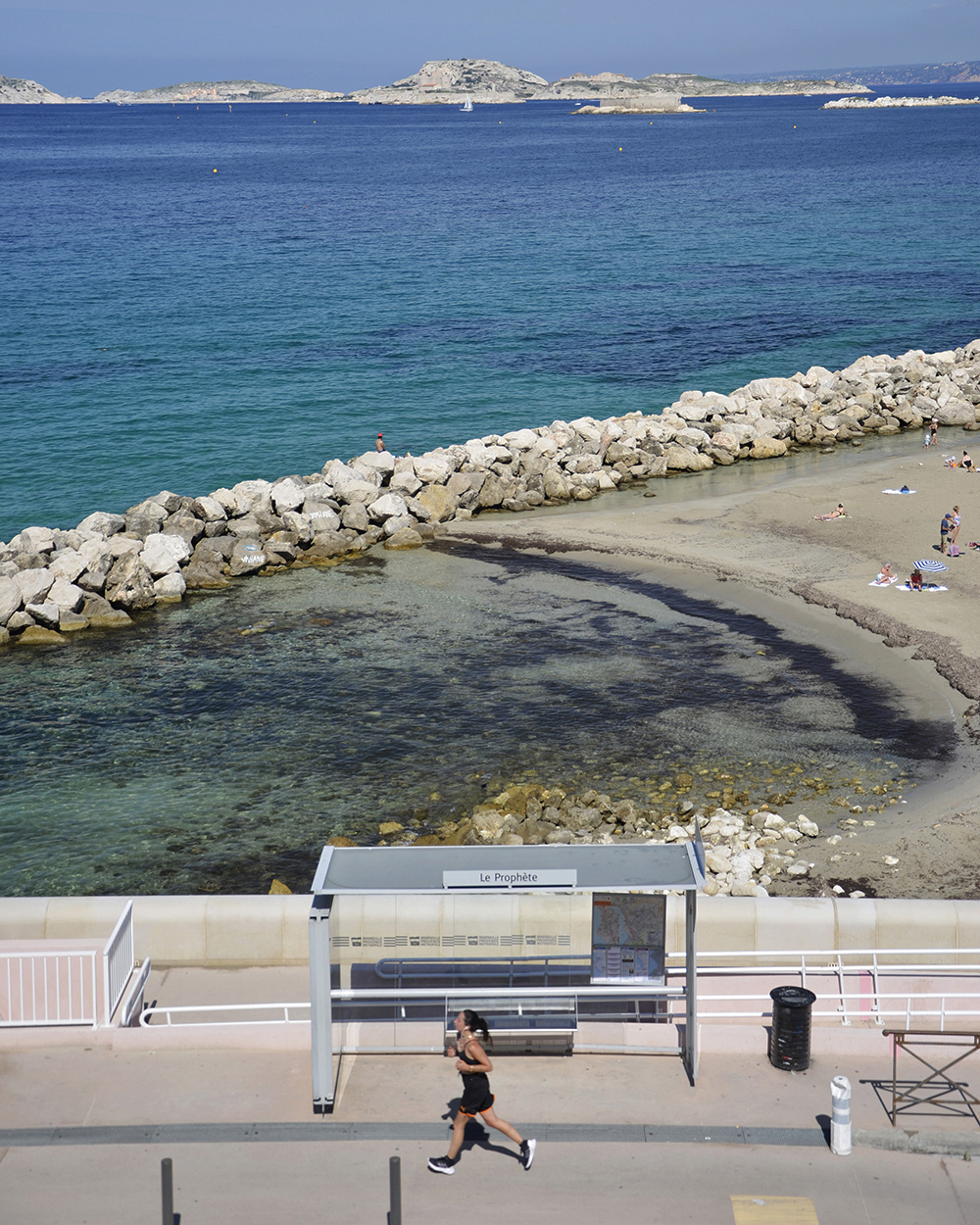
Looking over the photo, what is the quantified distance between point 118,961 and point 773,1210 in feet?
20.9

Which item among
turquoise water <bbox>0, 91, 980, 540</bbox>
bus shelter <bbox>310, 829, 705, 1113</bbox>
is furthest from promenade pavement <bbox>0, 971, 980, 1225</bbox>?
turquoise water <bbox>0, 91, 980, 540</bbox>

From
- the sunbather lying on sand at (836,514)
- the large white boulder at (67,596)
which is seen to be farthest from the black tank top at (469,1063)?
the sunbather lying on sand at (836,514)

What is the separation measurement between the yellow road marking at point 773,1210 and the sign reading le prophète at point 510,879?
8.79 feet

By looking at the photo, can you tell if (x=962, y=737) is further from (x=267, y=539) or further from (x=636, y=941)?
(x=267, y=539)

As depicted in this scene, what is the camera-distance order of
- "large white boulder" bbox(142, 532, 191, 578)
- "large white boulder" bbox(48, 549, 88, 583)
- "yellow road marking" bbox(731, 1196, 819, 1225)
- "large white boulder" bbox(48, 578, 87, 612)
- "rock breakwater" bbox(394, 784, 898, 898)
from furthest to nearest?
"large white boulder" bbox(142, 532, 191, 578) < "large white boulder" bbox(48, 549, 88, 583) < "large white boulder" bbox(48, 578, 87, 612) < "rock breakwater" bbox(394, 784, 898, 898) < "yellow road marking" bbox(731, 1196, 819, 1225)

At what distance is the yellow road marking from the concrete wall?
12.7 ft

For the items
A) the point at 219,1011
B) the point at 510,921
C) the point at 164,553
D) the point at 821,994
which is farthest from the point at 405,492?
the point at 821,994

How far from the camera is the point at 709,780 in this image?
19797 mm

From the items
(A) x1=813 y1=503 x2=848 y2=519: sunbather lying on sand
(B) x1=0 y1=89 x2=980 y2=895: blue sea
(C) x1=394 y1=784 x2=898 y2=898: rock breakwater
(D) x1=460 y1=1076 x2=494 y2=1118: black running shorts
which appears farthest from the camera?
(A) x1=813 y1=503 x2=848 y2=519: sunbather lying on sand

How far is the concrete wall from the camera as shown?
502 inches

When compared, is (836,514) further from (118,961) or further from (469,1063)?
(469,1063)

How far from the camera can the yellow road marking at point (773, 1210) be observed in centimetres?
874

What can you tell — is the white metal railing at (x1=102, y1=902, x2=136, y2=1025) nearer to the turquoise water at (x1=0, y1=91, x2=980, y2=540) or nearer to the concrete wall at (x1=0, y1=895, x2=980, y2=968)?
the concrete wall at (x1=0, y1=895, x2=980, y2=968)

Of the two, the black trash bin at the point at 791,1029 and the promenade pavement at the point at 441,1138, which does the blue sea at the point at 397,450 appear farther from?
the black trash bin at the point at 791,1029
